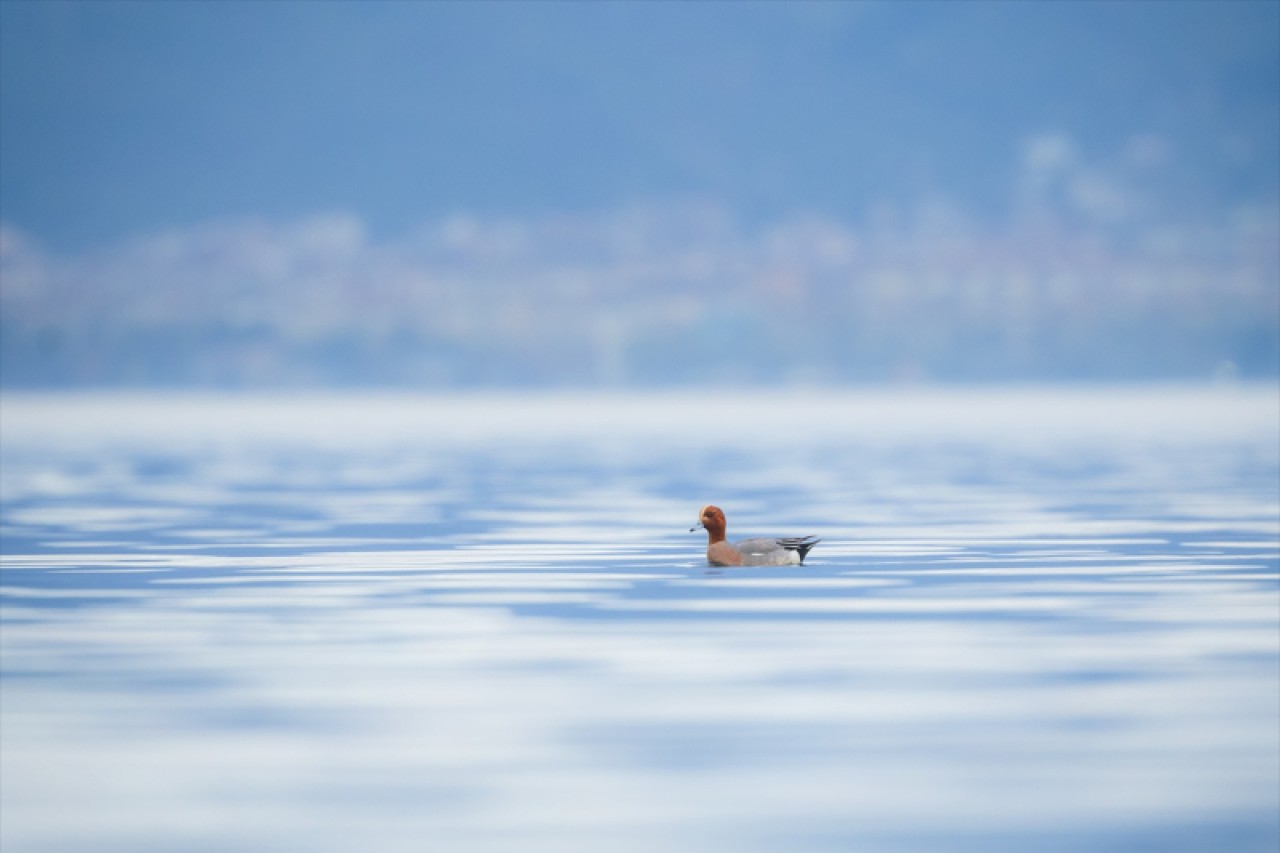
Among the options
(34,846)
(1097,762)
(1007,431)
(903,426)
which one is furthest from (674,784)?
(903,426)

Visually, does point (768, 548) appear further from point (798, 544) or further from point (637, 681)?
point (637, 681)

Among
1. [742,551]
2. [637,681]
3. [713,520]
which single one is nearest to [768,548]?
[742,551]

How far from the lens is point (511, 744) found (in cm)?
1060

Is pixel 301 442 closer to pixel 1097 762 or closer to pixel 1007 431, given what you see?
pixel 1007 431

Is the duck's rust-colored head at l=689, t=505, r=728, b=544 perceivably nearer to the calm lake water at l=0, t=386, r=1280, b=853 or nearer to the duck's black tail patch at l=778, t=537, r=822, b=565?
the calm lake water at l=0, t=386, r=1280, b=853

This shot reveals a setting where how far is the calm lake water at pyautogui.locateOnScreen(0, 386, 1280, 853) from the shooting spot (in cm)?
923

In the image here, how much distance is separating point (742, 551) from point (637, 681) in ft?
22.9

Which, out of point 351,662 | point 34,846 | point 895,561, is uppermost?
point 895,561

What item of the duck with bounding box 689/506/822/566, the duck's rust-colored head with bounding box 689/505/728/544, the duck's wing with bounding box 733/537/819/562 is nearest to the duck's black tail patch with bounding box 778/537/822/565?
the duck's wing with bounding box 733/537/819/562

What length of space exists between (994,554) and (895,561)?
1103mm

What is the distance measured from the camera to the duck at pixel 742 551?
19094 mm

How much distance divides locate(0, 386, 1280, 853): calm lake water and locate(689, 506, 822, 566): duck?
0.15 meters

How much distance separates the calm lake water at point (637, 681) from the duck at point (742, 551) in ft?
0.49

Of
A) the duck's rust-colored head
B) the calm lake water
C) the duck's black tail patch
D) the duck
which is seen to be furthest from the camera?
the duck's rust-colored head
